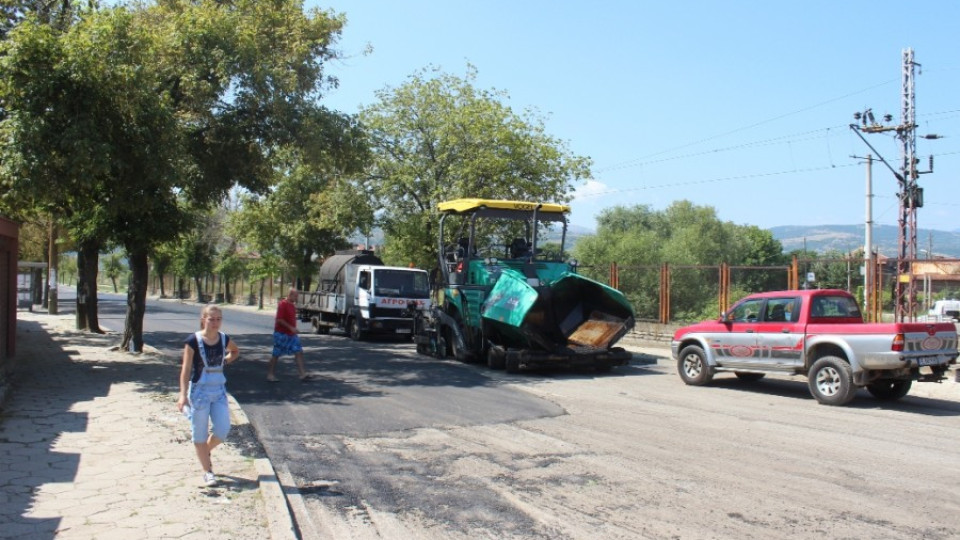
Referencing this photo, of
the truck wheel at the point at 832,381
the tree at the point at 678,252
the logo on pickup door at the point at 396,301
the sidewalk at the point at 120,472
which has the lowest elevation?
the sidewalk at the point at 120,472

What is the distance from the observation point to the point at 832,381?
1096 cm

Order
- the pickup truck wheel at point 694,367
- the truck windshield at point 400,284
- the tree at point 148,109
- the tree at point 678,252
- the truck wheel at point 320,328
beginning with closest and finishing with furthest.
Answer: the tree at point 148,109 < the pickup truck wheel at point 694,367 < the tree at point 678,252 < the truck windshield at point 400,284 < the truck wheel at point 320,328

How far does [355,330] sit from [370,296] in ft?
5.05

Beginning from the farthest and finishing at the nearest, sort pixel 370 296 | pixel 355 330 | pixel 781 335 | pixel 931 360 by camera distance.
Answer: pixel 355 330 → pixel 370 296 → pixel 781 335 → pixel 931 360

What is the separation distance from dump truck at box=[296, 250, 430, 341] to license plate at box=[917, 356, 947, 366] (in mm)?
13013

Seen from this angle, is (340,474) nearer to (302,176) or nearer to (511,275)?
(511,275)

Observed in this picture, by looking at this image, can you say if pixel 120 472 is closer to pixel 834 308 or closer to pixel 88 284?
pixel 834 308

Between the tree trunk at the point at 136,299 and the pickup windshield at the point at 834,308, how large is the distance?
13.0 metres

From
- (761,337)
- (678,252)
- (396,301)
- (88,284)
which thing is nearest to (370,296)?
(396,301)

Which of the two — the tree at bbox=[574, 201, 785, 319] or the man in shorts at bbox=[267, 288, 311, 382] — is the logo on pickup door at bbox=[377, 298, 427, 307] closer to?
the tree at bbox=[574, 201, 785, 319]

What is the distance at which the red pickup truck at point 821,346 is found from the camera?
10359 millimetres

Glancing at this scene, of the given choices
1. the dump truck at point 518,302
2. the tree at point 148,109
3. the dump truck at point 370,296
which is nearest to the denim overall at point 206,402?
the tree at point 148,109

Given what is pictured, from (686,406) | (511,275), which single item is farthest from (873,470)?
(511,275)

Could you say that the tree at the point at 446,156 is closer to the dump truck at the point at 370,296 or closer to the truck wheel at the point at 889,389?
the dump truck at the point at 370,296
